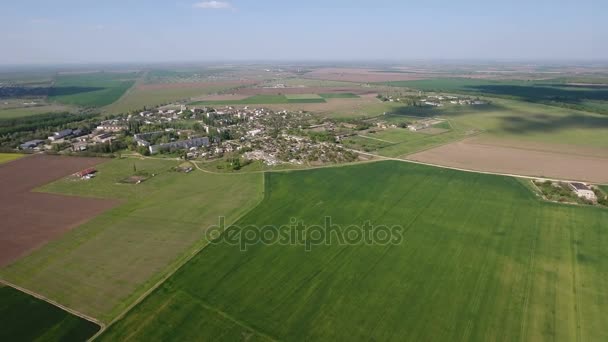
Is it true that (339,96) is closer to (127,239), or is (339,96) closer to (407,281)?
(127,239)

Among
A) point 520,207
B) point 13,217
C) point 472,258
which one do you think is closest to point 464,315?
point 472,258

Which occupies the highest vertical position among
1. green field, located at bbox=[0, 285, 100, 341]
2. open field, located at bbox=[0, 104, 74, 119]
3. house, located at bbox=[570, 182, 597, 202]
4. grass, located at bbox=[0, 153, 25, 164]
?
open field, located at bbox=[0, 104, 74, 119]

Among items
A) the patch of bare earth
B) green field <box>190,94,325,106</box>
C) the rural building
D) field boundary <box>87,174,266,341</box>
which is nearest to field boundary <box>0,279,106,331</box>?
field boundary <box>87,174,266,341</box>

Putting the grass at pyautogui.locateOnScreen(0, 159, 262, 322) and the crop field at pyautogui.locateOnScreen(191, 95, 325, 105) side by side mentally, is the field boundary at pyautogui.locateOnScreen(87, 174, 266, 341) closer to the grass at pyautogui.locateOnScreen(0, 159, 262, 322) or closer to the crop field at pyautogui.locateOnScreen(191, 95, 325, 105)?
the grass at pyautogui.locateOnScreen(0, 159, 262, 322)

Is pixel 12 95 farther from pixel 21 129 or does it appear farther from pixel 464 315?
pixel 464 315

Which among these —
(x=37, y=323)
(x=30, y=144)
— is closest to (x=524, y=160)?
(x=37, y=323)

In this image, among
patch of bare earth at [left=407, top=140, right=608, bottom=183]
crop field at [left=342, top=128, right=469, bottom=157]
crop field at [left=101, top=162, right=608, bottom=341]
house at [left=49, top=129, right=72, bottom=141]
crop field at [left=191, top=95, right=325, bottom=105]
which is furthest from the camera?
crop field at [left=191, top=95, right=325, bottom=105]
